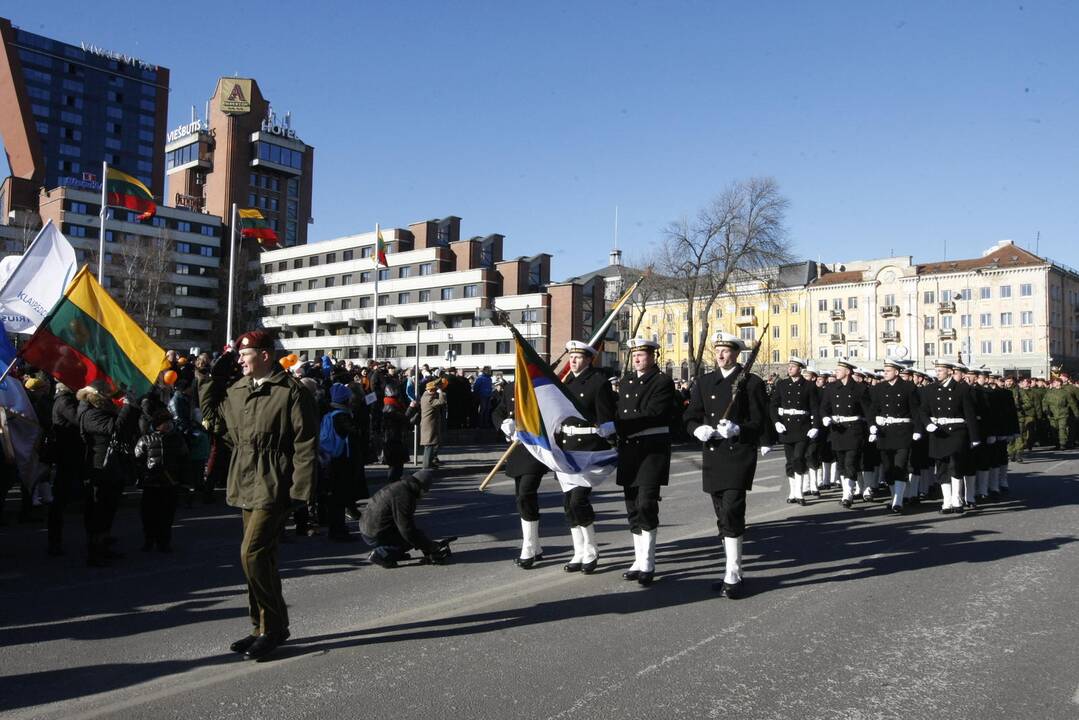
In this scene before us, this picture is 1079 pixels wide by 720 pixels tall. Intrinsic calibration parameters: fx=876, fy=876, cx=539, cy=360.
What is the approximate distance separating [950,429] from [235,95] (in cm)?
10726

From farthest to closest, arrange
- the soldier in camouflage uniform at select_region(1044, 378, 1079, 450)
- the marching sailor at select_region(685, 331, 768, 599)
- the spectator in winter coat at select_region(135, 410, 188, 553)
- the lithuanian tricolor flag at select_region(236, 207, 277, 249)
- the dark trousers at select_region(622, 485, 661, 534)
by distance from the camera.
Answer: the lithuanian tricolor flag at select_region(236, 207, 277, 249) < the soldier in camouflage uniform at select_region(1044, 378, 1079, 450) < the spectator in winter coat at select_region(135, 410, 188, 553) < the dark trousers at select_region(622, 485, 661, 534) < the marching sailor at select_region(685, 331, 768, 599)

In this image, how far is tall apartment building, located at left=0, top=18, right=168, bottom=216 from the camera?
112m


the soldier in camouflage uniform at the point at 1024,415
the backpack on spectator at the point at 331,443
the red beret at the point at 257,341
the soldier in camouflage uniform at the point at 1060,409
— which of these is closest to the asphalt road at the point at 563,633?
the backpack on spectator at the point at 331,443

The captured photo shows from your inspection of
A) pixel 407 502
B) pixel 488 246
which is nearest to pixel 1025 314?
pixel 488 246

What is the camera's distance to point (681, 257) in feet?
165

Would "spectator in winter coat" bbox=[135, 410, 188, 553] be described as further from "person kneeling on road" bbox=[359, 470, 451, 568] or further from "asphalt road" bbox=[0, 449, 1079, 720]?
"person kneeling on road" bbox=[359, 470, 451, 568]

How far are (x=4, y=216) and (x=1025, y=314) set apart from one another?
103306 millimetres

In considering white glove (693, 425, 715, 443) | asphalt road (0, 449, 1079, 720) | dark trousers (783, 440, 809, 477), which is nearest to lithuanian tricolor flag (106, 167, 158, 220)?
asphalt road (0, 449, 1079, 720)

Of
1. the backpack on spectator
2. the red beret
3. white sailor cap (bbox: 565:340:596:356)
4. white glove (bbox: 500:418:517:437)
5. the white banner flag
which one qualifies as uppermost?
the white banner flag

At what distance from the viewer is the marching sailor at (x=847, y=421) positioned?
12.8 metres

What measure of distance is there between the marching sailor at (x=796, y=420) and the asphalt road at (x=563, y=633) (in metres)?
2.95

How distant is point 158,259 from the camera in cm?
7219

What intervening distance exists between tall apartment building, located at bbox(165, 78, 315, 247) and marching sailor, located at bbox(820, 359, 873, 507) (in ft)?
323

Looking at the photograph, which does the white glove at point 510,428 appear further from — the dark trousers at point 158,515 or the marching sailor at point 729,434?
the dark trousers at point 158,515
